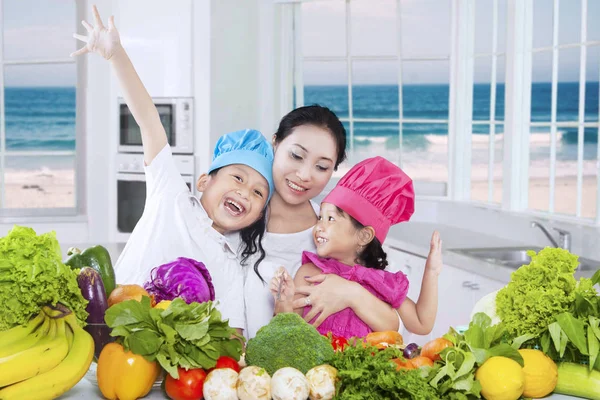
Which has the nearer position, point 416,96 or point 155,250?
point 155,250

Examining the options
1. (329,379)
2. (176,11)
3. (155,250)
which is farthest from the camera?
(176,11)

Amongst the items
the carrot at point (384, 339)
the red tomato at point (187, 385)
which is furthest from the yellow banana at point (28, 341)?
the carrot at point (384, 339)

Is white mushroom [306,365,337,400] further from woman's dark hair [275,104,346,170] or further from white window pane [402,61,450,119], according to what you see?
white window pane [402,61,450,119]

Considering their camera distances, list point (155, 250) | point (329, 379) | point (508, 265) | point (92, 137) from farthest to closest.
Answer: point (92, 137) < point (508, 265) < point (155, 250) < point (329, 379)

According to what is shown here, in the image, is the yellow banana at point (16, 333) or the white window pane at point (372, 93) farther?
the white window pane at point (372, 93)

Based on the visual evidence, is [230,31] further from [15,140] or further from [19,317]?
[19,317]

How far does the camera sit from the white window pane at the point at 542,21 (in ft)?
39.8

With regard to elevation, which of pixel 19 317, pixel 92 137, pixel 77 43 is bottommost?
pixel 19 317

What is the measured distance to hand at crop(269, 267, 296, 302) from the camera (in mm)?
2248

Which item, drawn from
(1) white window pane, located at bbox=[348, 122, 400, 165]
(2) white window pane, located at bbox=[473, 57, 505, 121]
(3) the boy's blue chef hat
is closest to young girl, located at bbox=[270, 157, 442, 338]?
(3) the boy's blue chef hat

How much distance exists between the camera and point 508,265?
3.59 metres

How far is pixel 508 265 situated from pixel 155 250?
1.73 metres

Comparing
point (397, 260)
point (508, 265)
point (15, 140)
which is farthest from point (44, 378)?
point (15, 140)

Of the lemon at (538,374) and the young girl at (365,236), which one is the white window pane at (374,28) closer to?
the young girl at (365,236)
